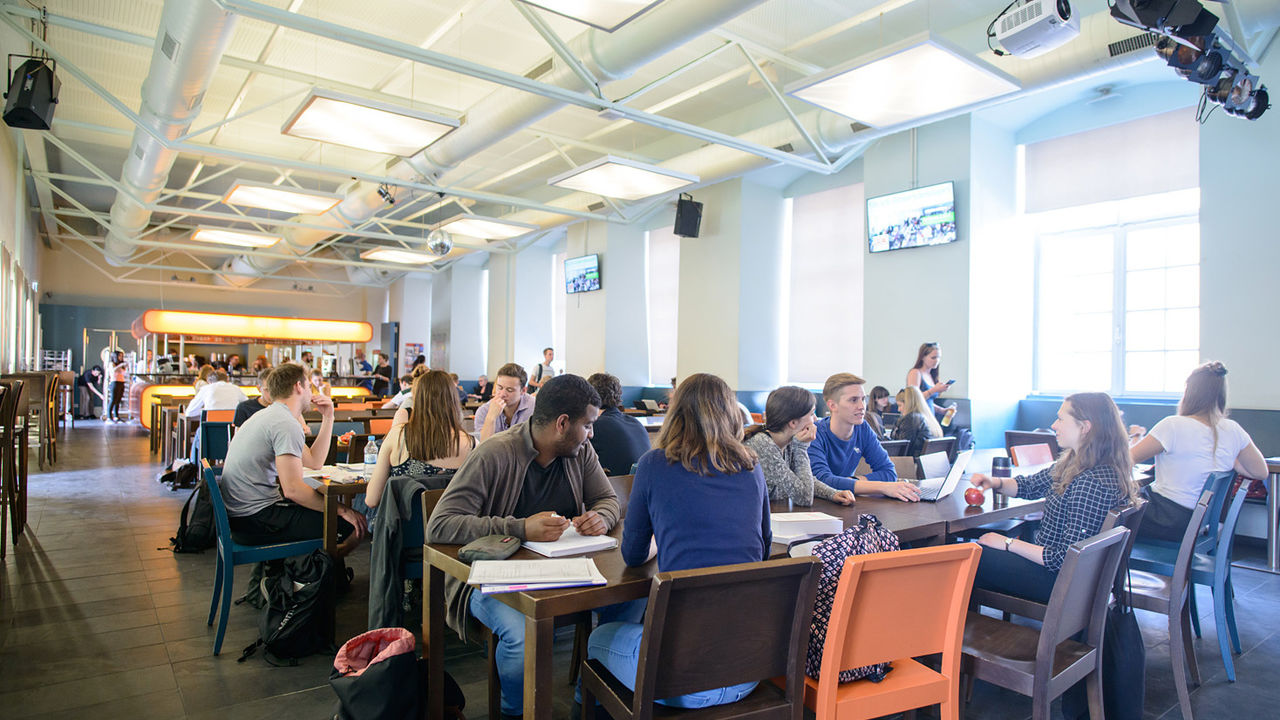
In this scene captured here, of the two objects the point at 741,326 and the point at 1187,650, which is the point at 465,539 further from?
the point at 741,326

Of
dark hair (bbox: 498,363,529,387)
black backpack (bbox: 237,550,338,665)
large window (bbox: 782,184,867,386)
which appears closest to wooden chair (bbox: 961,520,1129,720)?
black backpack (bbox: 237,550,338,665)

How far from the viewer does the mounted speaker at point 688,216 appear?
986cm

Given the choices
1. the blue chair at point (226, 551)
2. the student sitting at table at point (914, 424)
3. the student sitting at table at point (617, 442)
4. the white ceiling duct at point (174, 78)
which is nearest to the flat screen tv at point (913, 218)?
the student sitting at table at point (914, 424)

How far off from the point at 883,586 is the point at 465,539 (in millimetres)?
1192

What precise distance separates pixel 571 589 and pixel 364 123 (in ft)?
17.3

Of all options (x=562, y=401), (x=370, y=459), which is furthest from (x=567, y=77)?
(x=562, y=401)

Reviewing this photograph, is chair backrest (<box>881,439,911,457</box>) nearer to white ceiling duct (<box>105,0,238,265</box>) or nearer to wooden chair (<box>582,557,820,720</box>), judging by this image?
wooden chair (<box>582,557,820,720</box>)

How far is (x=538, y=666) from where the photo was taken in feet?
5.68

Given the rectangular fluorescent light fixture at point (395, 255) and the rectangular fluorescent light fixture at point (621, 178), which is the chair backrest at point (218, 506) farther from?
the rectangular fluorescent light fixture at point (395, 255)

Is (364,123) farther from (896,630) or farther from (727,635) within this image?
(896,630)

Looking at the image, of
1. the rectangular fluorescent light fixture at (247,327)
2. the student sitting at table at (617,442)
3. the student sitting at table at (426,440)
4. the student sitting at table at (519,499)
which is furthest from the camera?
the rectangular fluorescent light fixture at (247,327)

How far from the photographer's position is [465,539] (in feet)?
7.22

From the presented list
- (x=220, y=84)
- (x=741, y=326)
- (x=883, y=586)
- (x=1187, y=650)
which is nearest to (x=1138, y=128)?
(x=741, y=326)

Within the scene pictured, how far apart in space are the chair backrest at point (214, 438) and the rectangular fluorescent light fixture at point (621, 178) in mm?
3662
